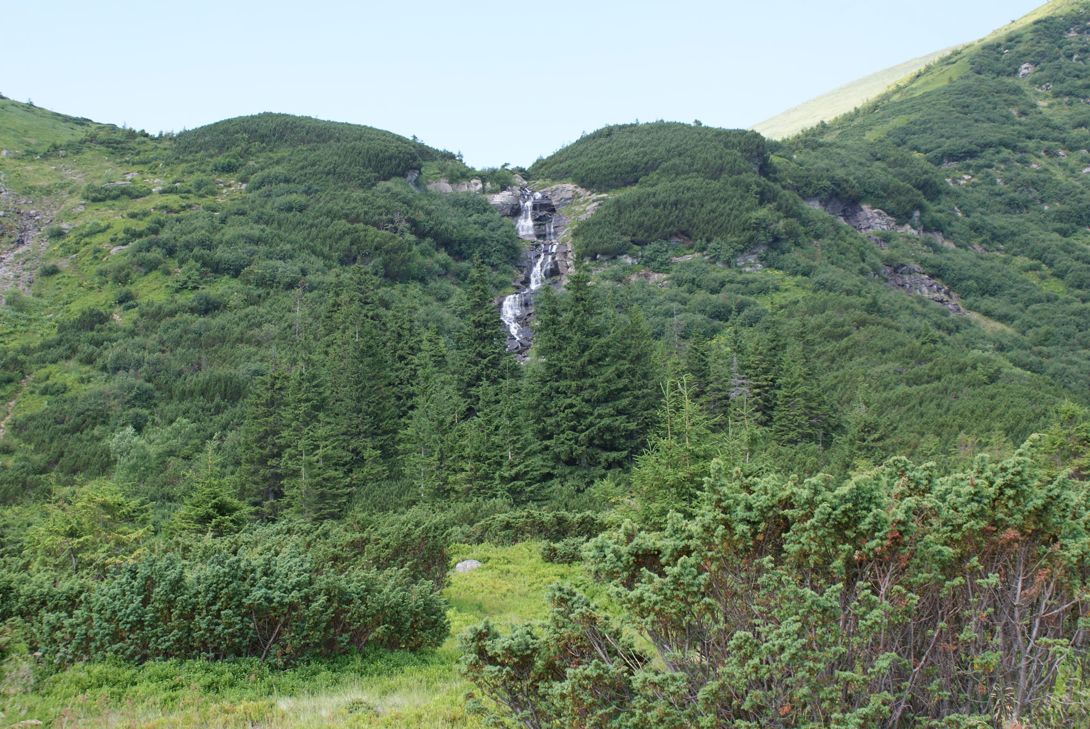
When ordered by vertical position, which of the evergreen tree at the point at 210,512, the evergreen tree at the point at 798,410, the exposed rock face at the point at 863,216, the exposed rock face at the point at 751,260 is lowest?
the evergreen tree at the point at 798,410

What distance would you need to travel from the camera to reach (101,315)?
4903 centimetres

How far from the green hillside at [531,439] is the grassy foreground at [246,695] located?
6 centimetres

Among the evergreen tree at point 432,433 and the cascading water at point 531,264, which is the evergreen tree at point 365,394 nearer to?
the evergreen tree at point 432,433

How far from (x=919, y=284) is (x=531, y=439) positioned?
70.0 meters

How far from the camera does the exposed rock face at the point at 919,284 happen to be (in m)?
79.0

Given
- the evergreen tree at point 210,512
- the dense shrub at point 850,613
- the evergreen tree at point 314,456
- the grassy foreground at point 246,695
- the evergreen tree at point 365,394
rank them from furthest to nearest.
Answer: the evergreen tree at point 365,394 → the evergreen tree at point 314,456 → the evergreen tree at point 210,512 → the grassy foreground at point 246,695 → the dense shrub at point 850,613

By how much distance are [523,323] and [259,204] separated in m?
31.0

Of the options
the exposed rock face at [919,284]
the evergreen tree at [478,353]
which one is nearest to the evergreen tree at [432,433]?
the evergreen tree at [478,353]

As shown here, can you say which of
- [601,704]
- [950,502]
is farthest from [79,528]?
[950,502]

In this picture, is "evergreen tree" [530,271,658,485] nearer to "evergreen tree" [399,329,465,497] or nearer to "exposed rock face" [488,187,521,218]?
"evergreen tree" [399,329,465,497]

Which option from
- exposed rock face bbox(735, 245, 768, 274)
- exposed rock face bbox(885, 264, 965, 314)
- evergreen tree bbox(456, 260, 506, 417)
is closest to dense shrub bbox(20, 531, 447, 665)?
evergreen tree bbox(456, 260, 506, 417)

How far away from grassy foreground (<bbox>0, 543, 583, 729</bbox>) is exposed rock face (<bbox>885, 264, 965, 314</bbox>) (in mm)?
81050

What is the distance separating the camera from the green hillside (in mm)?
5172

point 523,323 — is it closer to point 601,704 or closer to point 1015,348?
point 1015,348
